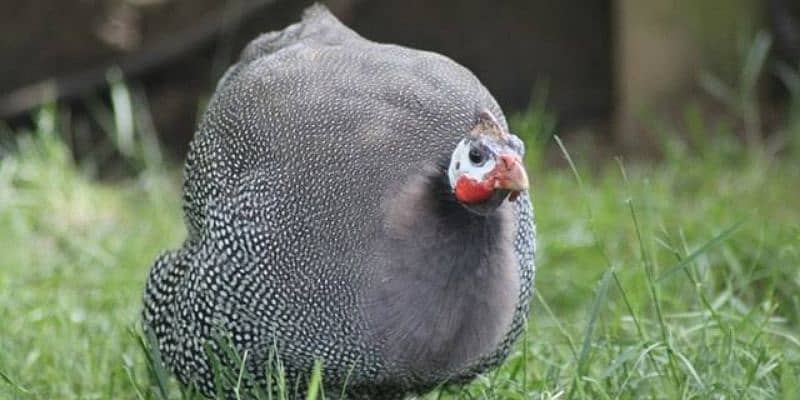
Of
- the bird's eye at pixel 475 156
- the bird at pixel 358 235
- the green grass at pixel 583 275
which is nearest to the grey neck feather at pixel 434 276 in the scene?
the bird at pixel 358 235

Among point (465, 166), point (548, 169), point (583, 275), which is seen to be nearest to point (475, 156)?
point (465, 166)

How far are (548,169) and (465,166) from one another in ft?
9.62

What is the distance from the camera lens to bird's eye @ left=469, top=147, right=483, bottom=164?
2.94m

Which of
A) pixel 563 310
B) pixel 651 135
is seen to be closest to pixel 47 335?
pixel 563 310

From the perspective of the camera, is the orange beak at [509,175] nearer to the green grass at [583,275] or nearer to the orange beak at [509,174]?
the orange beak at [509,174]

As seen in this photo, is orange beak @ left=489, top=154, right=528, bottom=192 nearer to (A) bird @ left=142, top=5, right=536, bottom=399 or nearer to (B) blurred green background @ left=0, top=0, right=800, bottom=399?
(A) bird @ left=142, top=5, right=536, bottom=399

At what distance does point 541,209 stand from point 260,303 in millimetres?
2061

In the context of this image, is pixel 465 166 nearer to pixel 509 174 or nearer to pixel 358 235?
pixel 509 174

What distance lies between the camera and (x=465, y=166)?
2.98 metres

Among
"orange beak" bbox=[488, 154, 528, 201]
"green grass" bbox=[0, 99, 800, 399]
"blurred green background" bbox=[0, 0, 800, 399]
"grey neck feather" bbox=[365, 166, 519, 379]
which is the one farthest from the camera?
"blurred green background" bbox=[0, 0, 800, 399]

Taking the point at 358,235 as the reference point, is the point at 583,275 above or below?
below

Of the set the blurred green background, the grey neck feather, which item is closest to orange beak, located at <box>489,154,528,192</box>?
the grey neck feather

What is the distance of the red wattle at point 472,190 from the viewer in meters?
2.92

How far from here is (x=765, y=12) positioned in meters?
5.93
